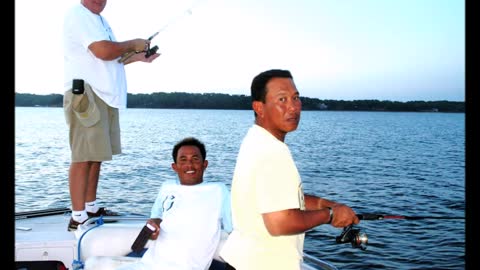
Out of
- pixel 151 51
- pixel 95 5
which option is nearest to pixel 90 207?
pixel 151 51

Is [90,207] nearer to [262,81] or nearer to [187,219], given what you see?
[187,219]

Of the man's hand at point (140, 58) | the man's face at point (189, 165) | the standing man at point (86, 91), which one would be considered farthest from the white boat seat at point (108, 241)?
the man's hand at point (140, 58)

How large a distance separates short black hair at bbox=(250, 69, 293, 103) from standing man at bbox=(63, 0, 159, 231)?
7.17 feet

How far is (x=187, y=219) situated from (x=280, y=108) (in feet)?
5.26

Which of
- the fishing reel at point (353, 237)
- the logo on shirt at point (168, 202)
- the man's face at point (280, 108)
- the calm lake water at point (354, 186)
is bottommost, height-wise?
the calm lake water at point (354, 186)

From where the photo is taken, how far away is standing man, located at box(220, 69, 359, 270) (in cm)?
219

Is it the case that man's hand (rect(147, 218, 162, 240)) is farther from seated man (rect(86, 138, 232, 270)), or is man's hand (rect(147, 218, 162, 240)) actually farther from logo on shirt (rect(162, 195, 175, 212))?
logo on shirt (rect(162, 195, 175, 212))

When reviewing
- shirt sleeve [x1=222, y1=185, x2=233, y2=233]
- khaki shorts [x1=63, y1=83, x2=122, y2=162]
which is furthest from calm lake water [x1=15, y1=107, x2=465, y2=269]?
shirt sleeve [x1=222, y1=185, x2=233, y2=233]

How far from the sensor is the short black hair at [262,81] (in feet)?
7.83

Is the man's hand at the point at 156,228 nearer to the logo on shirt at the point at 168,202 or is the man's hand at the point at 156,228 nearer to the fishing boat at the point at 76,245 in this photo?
the logo on shirt at the point at 168,202
